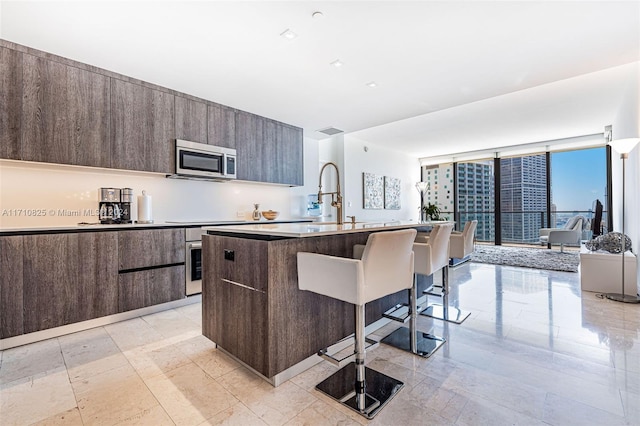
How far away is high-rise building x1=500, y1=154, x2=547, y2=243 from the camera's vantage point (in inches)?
297

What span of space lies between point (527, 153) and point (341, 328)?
7.84m

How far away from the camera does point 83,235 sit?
8.49 feet

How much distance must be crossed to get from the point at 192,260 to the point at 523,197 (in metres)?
8.27

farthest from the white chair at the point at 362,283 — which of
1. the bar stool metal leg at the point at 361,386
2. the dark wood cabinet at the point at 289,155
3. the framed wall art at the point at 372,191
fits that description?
the framed wall art at the point at 372,191

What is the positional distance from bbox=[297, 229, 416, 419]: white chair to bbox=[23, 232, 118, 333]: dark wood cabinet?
6.80ft

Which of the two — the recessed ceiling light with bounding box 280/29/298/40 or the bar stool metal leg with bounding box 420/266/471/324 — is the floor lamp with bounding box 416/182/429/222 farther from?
the recessed ceiling light with bounding box 280/29/298/40

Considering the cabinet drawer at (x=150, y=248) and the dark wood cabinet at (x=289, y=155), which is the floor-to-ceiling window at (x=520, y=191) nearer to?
the dark wood cabinet at (x=289, y=155)

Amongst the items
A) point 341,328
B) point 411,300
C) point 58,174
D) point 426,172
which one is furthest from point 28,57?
point 426,172

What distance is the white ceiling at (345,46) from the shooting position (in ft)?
6.84

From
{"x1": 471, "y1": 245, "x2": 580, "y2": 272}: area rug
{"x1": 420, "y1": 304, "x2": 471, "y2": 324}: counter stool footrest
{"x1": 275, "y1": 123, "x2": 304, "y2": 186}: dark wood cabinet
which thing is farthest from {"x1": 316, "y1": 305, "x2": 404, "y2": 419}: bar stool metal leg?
{"x1": 471, "y1": 245, "x2": 580, "y2": 272}: area rug

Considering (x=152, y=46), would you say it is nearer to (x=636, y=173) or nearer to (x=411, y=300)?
(x=411, y=300)

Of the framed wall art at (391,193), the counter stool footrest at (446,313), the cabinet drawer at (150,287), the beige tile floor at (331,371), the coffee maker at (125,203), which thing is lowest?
the beige tile floor at (331,371)

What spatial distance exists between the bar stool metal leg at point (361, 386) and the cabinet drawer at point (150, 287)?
212cm

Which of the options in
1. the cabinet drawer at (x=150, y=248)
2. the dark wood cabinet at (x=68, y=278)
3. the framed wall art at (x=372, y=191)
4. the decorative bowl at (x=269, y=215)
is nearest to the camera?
the dark wood cabinet at (x=68, y=278)
